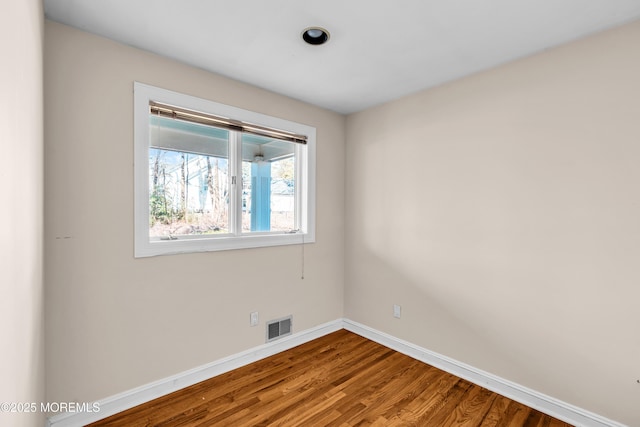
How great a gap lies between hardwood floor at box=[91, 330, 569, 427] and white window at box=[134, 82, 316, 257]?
→ 105 cm

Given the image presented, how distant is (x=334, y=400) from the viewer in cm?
213

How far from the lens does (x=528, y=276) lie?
2105mm

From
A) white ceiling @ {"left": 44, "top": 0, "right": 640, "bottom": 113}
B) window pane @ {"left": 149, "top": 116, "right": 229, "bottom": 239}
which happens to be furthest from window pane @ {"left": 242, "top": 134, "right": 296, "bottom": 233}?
white ceiling @ {"left": 44, "top": 0, "right": 640, "bottom": 113}

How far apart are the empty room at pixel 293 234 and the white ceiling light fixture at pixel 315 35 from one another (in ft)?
0.04

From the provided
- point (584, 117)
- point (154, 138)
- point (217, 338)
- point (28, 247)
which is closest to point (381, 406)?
point (217, 338)

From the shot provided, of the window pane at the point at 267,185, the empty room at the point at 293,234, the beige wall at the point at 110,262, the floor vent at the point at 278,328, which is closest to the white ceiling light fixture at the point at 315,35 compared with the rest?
the empty room at the point at 293,234

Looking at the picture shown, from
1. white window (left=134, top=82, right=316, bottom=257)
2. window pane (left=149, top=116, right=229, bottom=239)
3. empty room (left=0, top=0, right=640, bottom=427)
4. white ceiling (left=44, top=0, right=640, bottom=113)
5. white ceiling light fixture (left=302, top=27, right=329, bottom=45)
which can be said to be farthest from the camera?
window pane (left=149, top=116, right=229, bottom=239)

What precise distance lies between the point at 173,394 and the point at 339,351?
142cm

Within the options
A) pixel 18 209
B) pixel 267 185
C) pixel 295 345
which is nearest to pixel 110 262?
pixel 18 209

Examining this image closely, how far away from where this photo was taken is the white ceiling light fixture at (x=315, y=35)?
72.0 inches

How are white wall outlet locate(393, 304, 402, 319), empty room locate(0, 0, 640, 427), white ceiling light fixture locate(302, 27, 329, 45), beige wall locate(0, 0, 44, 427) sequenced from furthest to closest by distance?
1. white wall outlet locate(393, 304, 402, 319)
2. white ceiling light fixture locate(302, 27, 329, 45)
3. empty room locate(0, 0, 640, 427)
4. beige wall locate(0, 0, 44, 427)

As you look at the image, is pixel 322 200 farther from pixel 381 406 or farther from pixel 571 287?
pixel 571 287

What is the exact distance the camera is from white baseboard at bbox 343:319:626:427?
1.88m

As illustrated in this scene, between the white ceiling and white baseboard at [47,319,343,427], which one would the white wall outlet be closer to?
white baseboard at [47,319,343,427]
